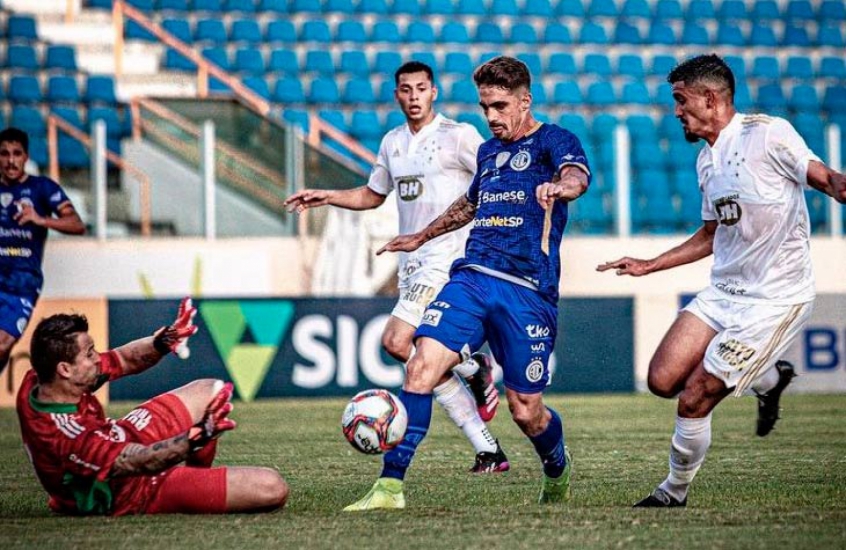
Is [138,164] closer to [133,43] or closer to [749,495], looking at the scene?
[133,43]

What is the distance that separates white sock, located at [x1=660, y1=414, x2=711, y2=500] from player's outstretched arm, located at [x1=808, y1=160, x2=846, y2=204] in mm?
1136

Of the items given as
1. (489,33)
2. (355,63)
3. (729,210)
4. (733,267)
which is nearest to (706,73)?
(729,210)

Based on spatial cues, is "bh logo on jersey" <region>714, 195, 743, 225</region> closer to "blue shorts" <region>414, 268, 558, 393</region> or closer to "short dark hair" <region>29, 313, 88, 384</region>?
"blue shorts" <region>414, 268, 558, 393</region>

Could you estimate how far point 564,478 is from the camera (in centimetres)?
659

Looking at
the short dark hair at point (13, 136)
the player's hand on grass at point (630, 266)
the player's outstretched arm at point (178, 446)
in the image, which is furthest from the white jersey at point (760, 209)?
the short dark hair at point (13, 136)

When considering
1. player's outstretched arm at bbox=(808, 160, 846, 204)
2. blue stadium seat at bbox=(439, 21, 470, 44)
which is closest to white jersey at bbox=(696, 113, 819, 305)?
player's outstretched arm at bbox=(808, 160, 846, 204)

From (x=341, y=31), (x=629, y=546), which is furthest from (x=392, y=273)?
(x=629, y=546)

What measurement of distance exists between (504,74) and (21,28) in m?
15.1

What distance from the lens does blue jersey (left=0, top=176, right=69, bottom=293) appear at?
1045cm

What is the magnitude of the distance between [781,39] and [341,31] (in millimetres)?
7354

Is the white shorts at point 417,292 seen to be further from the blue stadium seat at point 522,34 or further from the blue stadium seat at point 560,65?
the blue stadium seat at point 522,34

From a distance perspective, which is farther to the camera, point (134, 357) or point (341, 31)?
point (341, 31)

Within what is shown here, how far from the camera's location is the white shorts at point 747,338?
20.6ft

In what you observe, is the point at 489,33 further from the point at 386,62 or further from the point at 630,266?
the point at 630,266
